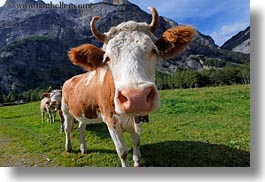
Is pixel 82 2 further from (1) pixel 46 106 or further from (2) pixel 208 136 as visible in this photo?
(2) pixel 208 136

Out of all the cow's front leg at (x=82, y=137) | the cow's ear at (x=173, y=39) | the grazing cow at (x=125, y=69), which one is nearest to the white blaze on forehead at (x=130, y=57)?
the grazing cow at (x=125, y=69)

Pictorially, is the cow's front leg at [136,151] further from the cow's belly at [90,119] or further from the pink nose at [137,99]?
the pink nose at [137,99]

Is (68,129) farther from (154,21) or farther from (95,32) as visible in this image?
(154,21)

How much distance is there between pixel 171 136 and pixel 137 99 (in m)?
1.08

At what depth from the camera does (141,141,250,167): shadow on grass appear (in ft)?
8.35

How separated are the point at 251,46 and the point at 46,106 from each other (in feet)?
5.61

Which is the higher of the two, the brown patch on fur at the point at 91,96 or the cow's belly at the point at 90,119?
the brown patch on fur at the point at 91,96

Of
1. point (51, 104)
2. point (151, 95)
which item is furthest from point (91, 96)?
point (151, 95)

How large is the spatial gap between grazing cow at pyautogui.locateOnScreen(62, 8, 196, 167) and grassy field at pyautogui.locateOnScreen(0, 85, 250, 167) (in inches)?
10.5

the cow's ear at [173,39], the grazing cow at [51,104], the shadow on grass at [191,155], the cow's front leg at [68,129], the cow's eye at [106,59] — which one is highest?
the cow's ear at [173,39]

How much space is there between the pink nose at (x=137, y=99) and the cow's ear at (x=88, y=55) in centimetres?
38

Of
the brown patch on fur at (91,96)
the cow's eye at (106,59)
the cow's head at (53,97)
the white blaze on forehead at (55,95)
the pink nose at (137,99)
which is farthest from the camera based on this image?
the white blaze on forehead at (55,95)

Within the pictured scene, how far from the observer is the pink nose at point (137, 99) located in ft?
5.81

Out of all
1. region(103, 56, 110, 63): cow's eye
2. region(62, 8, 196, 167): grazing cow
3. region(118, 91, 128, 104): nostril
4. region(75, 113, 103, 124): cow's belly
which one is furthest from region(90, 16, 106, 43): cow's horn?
region(75, 113, 103, 124): cow's belly
